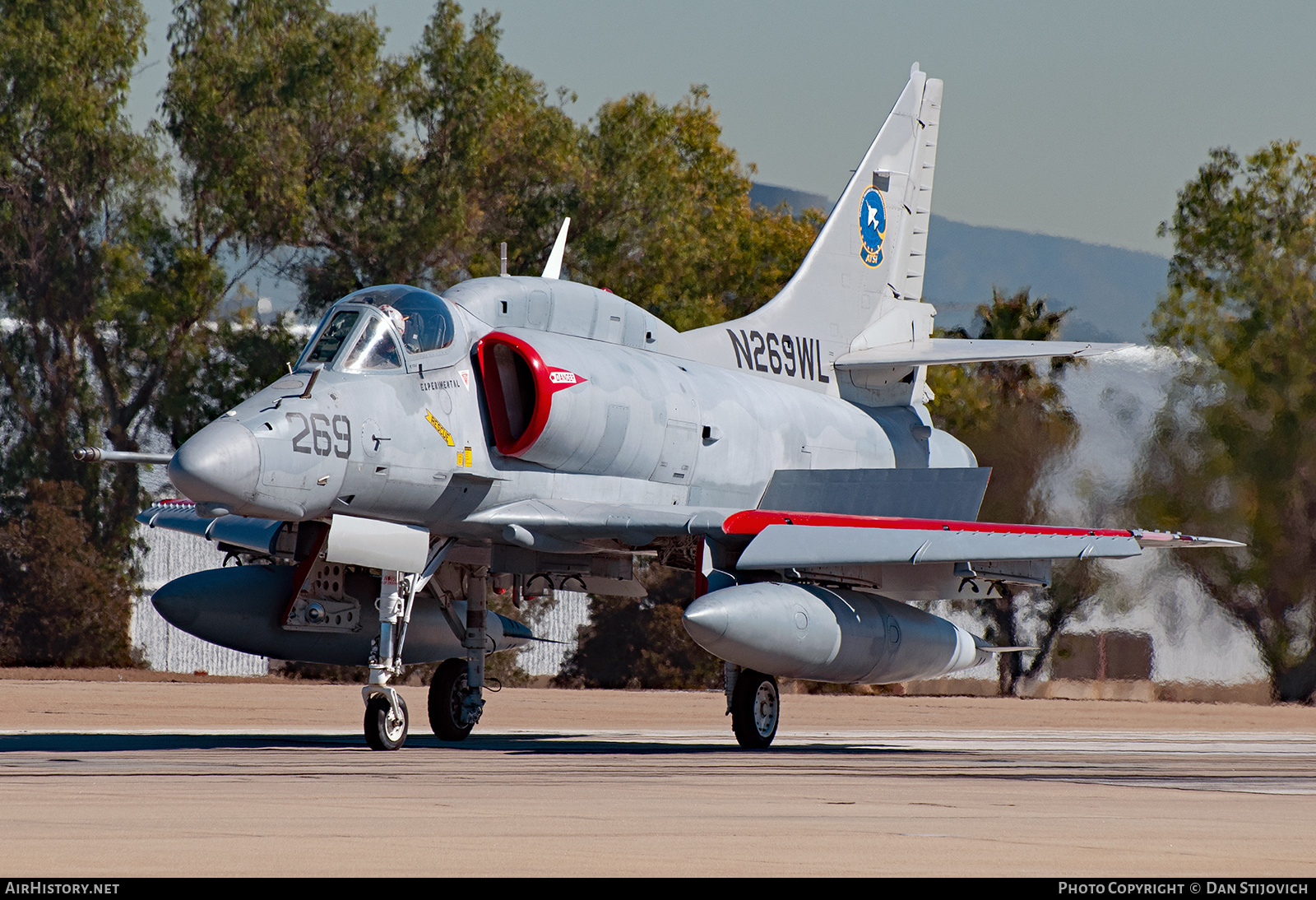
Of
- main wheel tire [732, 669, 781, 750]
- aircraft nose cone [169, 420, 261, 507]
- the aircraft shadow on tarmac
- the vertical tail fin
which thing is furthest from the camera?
the vertical tail fin

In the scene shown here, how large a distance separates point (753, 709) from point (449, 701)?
2.97 meters

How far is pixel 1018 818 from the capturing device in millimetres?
8188

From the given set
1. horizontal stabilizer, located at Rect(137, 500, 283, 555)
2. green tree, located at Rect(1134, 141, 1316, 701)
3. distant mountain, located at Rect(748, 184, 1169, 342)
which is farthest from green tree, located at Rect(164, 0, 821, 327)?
distant mountain, located at Rect(748, 184, 1169, 342)

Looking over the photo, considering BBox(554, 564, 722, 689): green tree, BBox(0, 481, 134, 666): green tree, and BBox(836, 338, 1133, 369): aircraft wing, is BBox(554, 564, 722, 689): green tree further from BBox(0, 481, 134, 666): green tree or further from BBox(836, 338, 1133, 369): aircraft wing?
BBox(836, 338, 1133, 369): aircraft wing

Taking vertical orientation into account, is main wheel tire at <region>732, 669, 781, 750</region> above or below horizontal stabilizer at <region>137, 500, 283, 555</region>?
below

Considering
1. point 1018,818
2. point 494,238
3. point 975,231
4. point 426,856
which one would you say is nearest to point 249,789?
point 426,856

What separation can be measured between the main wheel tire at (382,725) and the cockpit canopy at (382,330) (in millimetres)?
2690

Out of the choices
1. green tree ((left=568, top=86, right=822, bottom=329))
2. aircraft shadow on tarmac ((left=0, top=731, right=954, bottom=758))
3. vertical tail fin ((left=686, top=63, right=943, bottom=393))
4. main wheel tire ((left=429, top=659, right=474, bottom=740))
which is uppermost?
green tree ((left=568, top=86, right=822, bottom=329))

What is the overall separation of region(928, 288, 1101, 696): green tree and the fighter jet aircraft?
3653mm

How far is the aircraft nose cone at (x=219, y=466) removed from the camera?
1223 cm

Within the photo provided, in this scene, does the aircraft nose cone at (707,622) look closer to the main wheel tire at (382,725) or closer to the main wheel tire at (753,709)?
the main wheel tire at (753,709)

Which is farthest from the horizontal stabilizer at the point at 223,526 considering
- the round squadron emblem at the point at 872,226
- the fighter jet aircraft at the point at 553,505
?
the round squadron emblem at the point at 872,226

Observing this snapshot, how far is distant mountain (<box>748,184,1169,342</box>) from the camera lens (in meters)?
135

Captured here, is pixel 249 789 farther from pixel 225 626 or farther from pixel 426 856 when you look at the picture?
pixel 225 626
